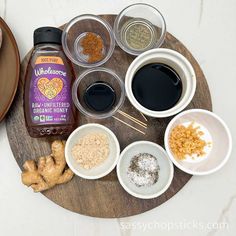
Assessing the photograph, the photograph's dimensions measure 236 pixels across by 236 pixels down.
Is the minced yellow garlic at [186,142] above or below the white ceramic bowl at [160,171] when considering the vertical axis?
above

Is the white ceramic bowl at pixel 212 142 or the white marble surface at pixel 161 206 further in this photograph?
the white marble surface at pixel 161 206

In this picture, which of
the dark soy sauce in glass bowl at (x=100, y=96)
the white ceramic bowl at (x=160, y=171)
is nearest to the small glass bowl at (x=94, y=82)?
the dark soy sauce in glass bowl at (x=100, y=96)

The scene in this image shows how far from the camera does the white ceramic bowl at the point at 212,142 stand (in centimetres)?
78

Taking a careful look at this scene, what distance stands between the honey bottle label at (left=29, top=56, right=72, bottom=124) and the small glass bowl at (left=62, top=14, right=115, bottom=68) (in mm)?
60

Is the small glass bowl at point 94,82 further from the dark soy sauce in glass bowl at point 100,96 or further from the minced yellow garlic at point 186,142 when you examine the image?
the minced yellow garlic at point 186,142

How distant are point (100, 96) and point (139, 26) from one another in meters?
0.21

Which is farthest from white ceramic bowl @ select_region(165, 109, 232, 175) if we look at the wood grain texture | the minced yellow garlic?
the wood grain texture

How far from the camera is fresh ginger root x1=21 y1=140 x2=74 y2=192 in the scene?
800mm

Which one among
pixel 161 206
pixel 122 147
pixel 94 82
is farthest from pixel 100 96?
pixel 161 206

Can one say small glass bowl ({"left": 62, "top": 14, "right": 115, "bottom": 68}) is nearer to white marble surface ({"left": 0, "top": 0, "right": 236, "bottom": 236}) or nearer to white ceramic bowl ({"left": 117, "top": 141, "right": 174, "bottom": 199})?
white marble surface ({"left": 0, "top": 0, "right": 236, "bottom": 236})

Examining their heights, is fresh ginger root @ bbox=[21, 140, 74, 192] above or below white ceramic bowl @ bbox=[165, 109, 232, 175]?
below

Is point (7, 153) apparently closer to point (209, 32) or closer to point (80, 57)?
point (80, 57)

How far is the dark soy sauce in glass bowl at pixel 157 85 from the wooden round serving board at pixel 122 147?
0.15ft

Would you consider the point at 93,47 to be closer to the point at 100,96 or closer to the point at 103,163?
the point at 100,96
